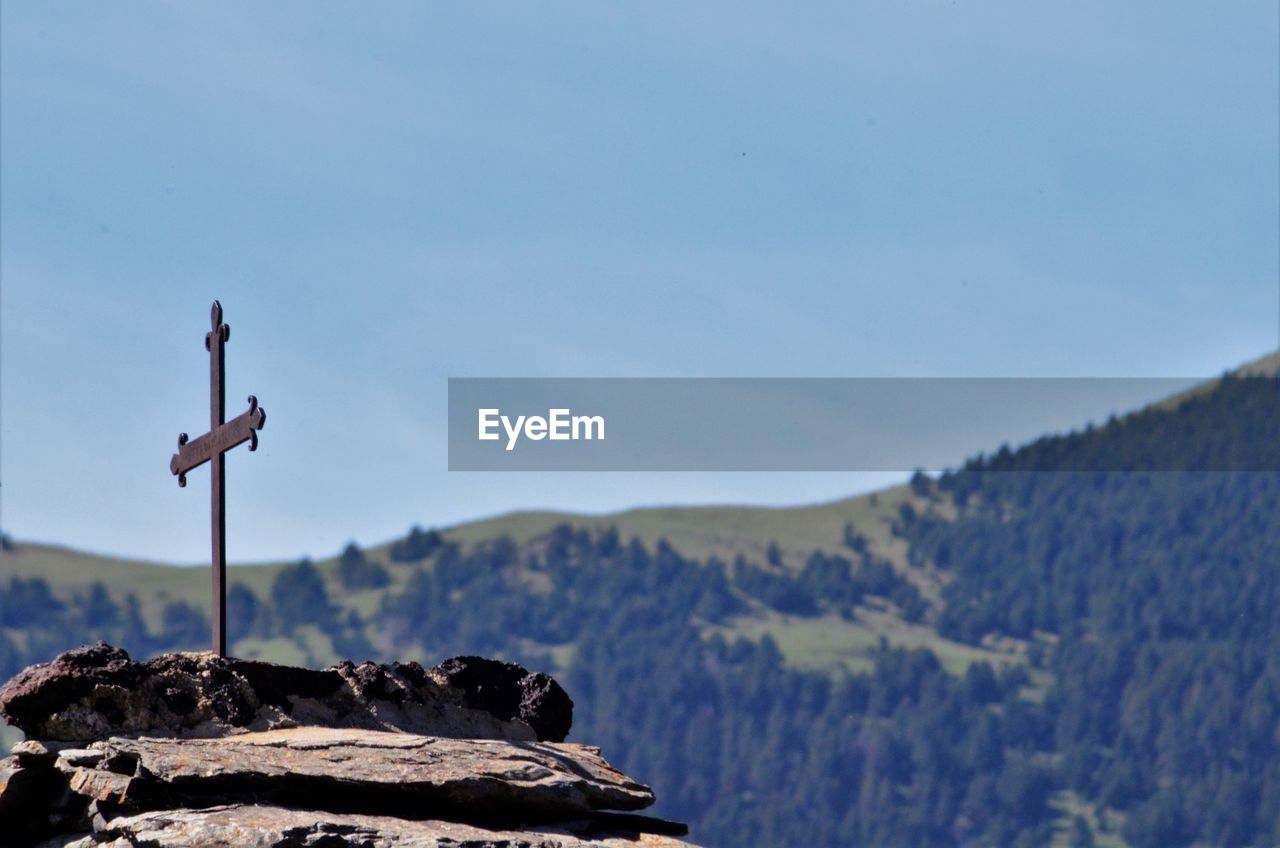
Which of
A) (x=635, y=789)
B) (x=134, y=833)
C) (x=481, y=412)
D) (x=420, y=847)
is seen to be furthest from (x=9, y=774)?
(x=481, y=412)

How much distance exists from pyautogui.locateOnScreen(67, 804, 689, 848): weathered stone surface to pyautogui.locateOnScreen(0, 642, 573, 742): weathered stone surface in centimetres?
138

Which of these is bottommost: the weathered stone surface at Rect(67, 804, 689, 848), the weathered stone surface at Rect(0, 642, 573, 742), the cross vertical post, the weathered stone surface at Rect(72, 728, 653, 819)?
the weathered stone surface at Rect(67, 804, 689, 848)

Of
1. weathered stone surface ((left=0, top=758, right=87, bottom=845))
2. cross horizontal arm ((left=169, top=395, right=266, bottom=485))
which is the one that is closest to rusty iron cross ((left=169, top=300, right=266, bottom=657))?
cross horizontal arm ((left=169, top=395, right=266, bottom=485))

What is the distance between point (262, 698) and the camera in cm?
1641

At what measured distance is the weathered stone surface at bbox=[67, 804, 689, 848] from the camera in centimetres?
1391

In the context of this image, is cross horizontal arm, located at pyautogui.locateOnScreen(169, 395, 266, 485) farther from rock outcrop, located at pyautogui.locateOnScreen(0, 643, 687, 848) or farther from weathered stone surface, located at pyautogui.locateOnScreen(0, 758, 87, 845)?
weathered stone surface, located at pyautogui.locateOnScreen(0, 758, 87, 845)

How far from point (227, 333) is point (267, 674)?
2.85m

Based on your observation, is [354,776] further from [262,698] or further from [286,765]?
[262,698]

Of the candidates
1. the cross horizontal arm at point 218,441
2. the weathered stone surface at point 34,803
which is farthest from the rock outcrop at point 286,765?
the cross horizontal arm at point 218,441

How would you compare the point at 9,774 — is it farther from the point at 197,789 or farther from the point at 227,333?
the point at 227,333

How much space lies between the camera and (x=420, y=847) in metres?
14.0

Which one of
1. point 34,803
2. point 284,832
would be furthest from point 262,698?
point 284,832

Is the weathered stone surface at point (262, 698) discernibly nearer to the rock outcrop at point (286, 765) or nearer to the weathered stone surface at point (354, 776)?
the rock outcrop at point (286, 765)

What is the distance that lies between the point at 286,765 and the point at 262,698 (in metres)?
1.67
